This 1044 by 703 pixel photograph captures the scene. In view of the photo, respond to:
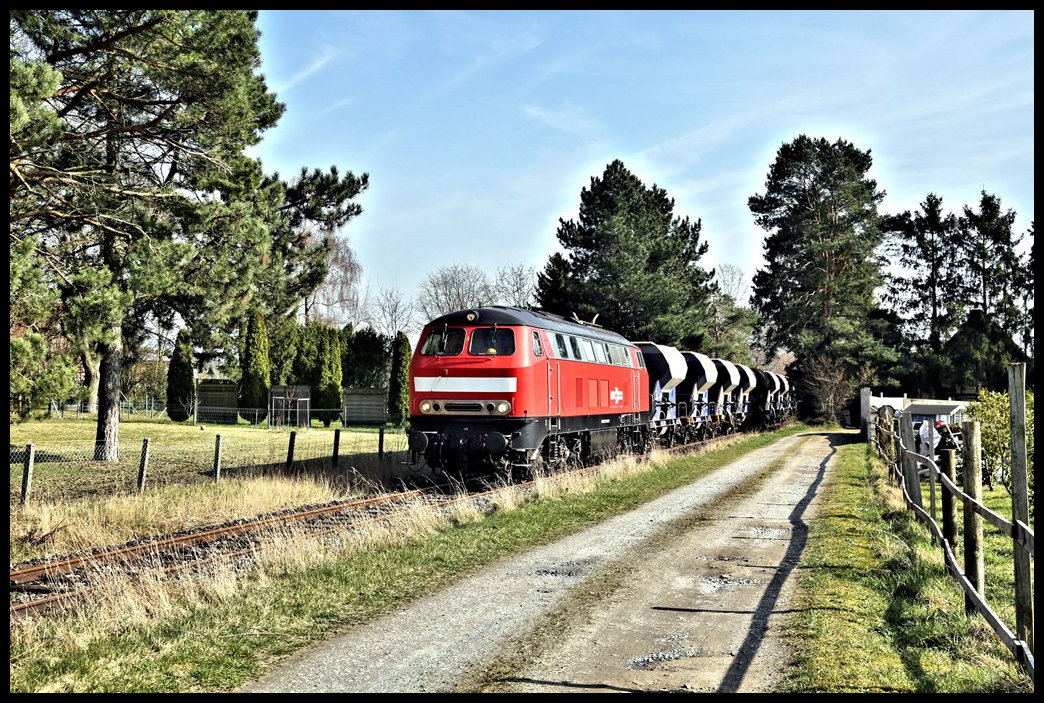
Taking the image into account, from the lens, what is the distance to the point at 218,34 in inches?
730

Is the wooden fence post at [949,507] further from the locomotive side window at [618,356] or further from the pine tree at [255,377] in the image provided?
the pine tree at [255,377]

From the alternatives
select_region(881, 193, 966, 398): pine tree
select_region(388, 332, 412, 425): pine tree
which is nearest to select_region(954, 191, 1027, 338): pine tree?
select_region(881, 193, 966, 398): pine tree

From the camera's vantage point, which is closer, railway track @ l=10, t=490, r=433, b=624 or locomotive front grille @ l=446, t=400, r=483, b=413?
railway track @ l=10, t=490, r=433, b=624

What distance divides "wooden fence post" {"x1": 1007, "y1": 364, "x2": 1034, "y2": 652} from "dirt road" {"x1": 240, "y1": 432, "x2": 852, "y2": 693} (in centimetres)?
175

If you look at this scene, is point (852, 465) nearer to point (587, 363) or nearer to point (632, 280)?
point (587, 363)

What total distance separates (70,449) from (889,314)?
5020 centimetres

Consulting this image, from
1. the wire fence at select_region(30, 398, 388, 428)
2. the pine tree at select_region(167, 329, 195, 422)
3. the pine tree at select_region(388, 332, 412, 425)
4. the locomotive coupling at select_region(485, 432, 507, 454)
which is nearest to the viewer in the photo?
the locomotive coupling at select_region(485, 432, 507, 454)

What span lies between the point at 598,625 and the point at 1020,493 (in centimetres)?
341

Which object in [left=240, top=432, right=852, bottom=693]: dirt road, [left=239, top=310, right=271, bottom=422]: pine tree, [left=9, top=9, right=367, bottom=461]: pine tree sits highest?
[left=9, top=9, right=367, bottom=461]: pine tree

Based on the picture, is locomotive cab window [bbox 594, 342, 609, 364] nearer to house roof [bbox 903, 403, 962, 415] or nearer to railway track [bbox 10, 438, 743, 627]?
railway track [bbox 10, 438, 743, 627]

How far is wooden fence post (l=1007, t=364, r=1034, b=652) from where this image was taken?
6.04 metres

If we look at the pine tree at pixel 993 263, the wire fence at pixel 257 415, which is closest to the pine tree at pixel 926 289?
the pine tree at pixel 993 263

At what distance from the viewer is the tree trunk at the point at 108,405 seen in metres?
23.2

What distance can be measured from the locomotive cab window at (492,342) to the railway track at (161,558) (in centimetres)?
329
